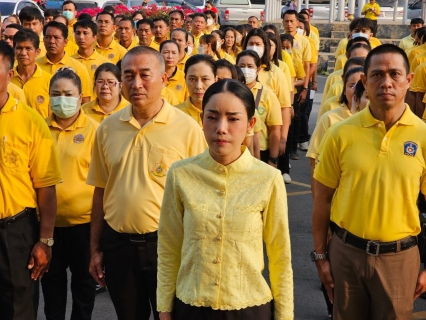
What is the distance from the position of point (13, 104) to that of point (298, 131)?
7.64 meters

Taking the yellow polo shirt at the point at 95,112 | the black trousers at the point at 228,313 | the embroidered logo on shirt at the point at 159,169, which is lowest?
the black trousers at the point at 228,313

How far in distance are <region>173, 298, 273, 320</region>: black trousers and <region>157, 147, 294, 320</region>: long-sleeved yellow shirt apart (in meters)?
0.03

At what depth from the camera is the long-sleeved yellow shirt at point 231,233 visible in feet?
11.4

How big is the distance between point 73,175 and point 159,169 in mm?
1342

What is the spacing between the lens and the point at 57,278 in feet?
18.1

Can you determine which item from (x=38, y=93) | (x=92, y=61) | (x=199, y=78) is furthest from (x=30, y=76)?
(x=199, y=78)

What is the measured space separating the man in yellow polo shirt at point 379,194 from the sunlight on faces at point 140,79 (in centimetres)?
101

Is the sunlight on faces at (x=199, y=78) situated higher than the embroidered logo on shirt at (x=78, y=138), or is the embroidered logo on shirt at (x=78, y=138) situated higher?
the sunlight on faces at (x=199, y=78)

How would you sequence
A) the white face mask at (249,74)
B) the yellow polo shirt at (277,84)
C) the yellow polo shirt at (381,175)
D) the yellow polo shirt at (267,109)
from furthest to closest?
the yellow polo shirt at (277,84) < the yellow polo shirt at (267,109) < the white face mask at (249,74) < the yellow polo shirt at (381,175)

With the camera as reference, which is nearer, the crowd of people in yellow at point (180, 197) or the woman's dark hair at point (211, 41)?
the crowd of people in yellow at point (180, 197)

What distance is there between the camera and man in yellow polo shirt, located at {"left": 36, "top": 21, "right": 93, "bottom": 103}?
8.79 metres

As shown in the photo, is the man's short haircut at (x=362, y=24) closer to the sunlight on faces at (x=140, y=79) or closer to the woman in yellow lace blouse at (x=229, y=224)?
the sunlight on faces at (x=140, y=79)

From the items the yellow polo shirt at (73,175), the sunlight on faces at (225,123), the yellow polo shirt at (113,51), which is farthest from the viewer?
the yellow polo shirt at (113,51)

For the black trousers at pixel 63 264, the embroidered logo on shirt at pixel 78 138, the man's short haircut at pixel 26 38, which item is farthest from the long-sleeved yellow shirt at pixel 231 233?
the man's short haircut at pixel 26 38
